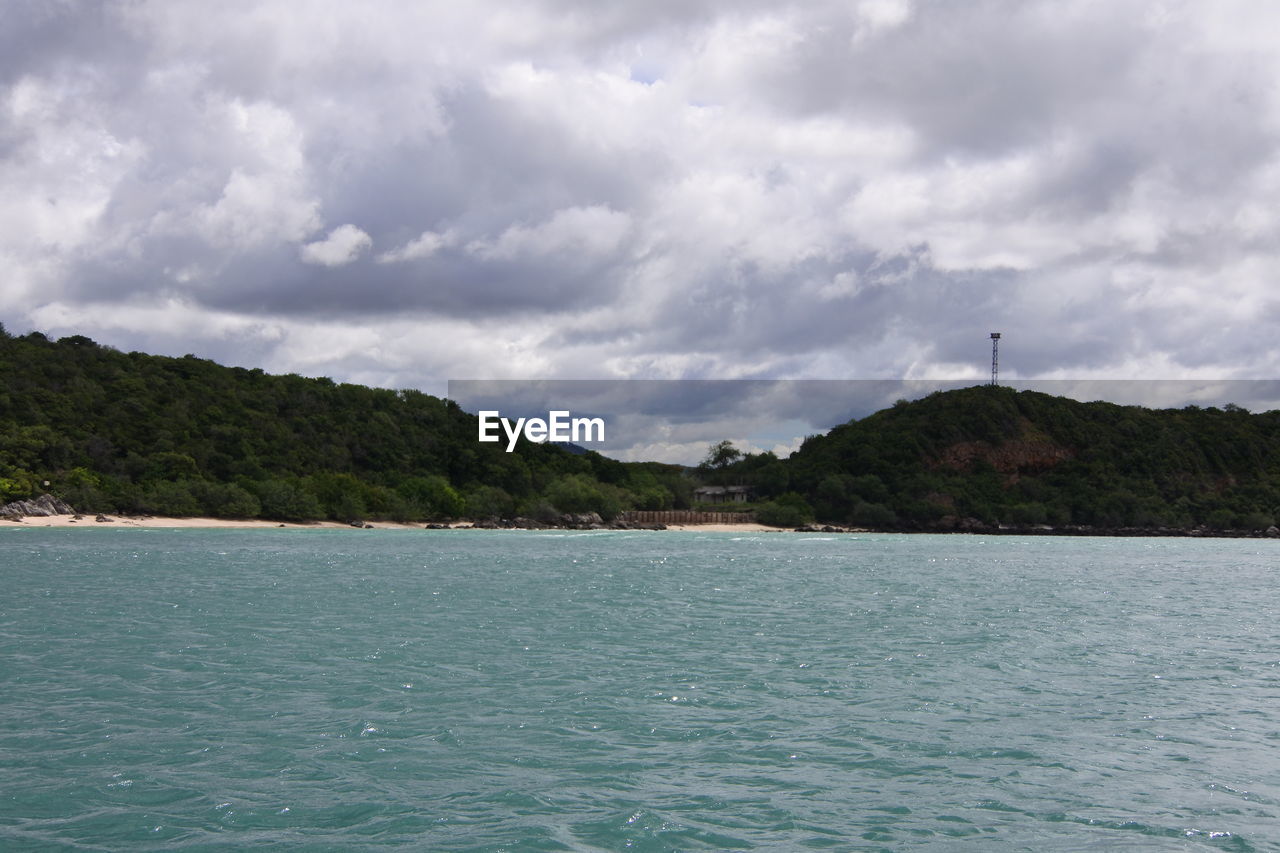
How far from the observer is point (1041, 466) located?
15538 cm

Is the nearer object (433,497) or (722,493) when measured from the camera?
(433,497)

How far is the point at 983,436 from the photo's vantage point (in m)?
160

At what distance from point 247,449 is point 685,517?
194 feet

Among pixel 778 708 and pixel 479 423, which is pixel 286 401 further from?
pixel 778 708

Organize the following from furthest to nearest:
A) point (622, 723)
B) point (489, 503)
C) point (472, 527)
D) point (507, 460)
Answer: point (507, 460) < point (489, 503) < point (472, 527) < point (622, 723)

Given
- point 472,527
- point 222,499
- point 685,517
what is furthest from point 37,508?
point 685,517

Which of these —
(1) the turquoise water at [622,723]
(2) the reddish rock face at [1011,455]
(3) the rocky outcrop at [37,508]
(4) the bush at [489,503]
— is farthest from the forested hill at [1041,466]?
(1) the turquoise water at [622,723]

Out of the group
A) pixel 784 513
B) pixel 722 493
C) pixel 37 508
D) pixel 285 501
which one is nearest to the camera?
pixel 37 508

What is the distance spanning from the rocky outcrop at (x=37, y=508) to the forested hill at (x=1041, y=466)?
312ft

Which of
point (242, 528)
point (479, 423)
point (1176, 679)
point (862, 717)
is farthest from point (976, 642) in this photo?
point (479, 423)

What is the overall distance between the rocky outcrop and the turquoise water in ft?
182

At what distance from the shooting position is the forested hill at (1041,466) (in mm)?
→ 141875

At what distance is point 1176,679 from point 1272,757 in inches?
275

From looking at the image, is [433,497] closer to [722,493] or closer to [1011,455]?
→ [722,493]
